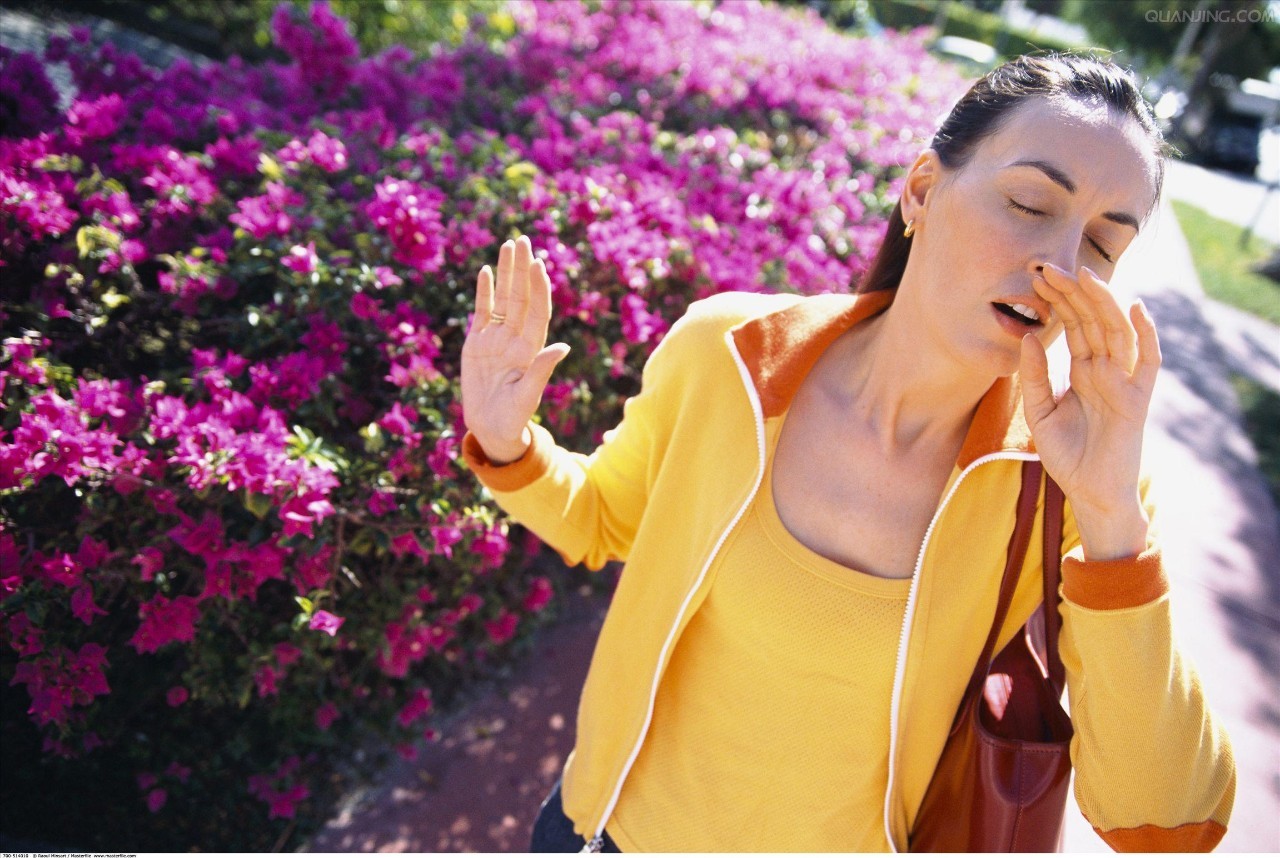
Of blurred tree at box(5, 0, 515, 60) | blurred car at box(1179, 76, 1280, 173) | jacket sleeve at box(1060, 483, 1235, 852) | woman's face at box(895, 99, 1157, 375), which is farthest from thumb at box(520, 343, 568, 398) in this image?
blurred car at box(1179, 76, 1280, 173)

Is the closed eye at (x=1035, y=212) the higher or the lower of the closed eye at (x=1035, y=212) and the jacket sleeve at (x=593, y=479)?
the higher

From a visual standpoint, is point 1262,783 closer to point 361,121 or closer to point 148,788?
point 148,788

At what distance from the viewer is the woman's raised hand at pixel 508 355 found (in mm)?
1484

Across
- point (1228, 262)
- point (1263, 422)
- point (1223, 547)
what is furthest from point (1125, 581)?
point (1228, 262)

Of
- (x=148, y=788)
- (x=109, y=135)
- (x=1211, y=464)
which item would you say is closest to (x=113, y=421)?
(x=148, y=788)

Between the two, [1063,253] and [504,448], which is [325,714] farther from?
[1063,253]

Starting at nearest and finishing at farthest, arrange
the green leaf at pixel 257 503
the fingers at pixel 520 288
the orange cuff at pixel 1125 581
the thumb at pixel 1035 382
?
the orange cuff at pixel 1125 581 → the thumb at pixel 1035 382 → the fingers at pixel 520 288 → the green leaf at pixel 257 503

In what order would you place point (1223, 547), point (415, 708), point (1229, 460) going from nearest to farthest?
point (415, 708) < point (1223, 547) < point (1229, 460)

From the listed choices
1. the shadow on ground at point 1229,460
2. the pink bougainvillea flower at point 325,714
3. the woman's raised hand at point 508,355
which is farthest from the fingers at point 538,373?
the shadow on ground at point 1229,460

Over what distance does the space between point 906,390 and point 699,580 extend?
48 cm

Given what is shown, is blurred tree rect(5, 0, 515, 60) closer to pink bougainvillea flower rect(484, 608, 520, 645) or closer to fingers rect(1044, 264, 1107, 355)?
pink bougainvillea flower rect(484, 608, 520, 645)

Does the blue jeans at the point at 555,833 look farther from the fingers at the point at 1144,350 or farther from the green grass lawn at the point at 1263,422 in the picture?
the green grass lawn at the point at 1263,422

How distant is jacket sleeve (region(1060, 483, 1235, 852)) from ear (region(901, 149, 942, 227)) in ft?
2.04

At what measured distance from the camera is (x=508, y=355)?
A: 1.50 metres
